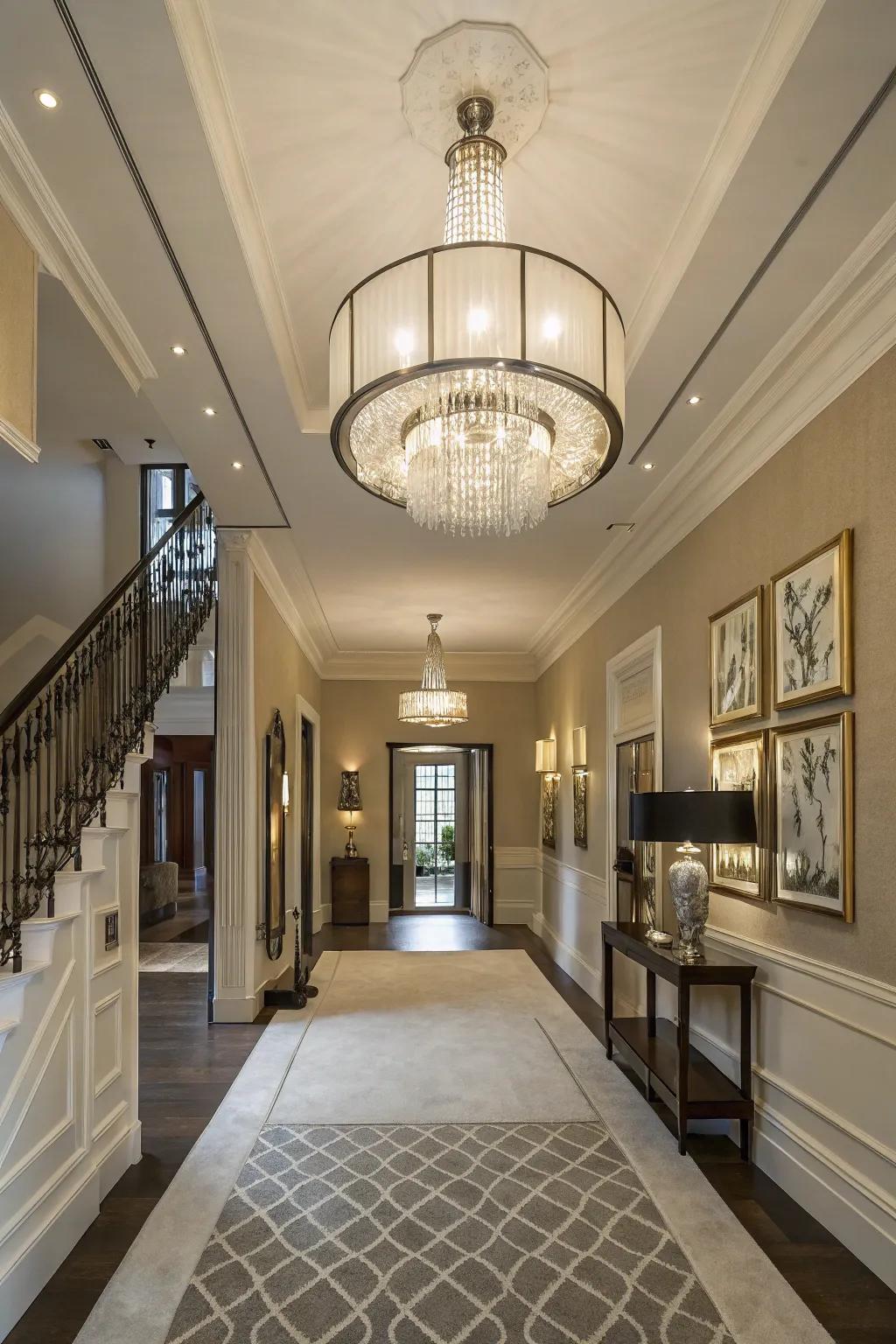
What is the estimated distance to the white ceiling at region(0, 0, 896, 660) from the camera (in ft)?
7.13

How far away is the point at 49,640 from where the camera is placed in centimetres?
688

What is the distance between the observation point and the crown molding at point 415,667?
1153cm

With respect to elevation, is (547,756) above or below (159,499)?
below

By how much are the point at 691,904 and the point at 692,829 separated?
1.63 feet

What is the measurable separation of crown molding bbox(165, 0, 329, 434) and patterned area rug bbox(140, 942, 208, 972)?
6.23m

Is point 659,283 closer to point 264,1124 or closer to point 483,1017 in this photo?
point 264,1124

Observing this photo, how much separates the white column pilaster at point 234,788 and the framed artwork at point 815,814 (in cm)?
360

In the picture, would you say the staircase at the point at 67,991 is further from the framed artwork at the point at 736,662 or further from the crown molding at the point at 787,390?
the crown molding at the point at 787,390

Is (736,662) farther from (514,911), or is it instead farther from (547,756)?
(514,911)

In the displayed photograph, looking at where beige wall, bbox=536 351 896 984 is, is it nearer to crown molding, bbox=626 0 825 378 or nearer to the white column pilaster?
crown molding, bbox=626 0 825 378

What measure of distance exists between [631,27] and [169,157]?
1233mm

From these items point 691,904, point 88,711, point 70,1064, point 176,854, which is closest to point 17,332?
point 70,1064

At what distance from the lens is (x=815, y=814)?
3.46 meters

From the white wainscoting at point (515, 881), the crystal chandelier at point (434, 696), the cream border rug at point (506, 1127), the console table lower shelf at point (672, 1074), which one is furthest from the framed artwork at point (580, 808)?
the white wainscoting at point (515, 881)
